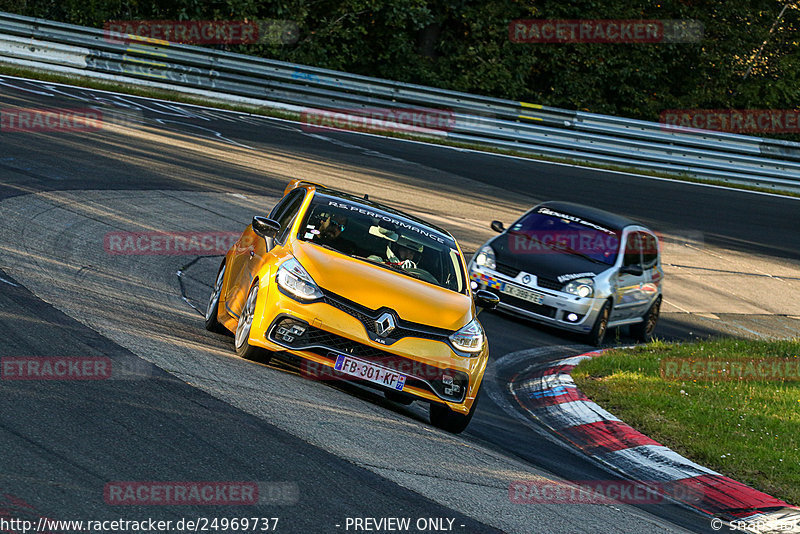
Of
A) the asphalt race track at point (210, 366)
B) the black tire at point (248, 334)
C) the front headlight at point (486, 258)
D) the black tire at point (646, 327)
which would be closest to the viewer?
the asphalt race track at point (210, 366)

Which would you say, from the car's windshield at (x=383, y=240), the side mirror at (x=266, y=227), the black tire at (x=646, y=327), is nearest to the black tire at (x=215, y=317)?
the side mirror at (x=266, y=227)

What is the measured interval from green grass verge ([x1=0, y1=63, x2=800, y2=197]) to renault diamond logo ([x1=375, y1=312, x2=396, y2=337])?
18412 mm

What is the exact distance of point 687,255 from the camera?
68.1 feet

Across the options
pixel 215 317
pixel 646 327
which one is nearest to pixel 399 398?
pixel 215 317

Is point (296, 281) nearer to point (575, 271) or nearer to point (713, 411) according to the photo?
point (713, 411)

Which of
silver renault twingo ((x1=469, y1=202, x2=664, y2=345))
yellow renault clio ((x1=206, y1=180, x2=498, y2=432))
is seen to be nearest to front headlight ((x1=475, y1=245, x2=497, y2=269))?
silver renault twingo ((x1=469, y1=202, x2=664, y2=345))

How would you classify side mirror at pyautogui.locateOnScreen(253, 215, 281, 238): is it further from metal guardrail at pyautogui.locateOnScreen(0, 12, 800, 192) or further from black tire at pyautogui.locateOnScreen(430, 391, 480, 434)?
metal guardrail at pyautogui.locateOnScreen(0, 12, 800, 192)

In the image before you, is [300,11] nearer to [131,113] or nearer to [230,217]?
[131,113]

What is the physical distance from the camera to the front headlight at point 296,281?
25.6 ft

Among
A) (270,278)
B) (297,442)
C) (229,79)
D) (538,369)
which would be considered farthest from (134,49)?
(297,442)

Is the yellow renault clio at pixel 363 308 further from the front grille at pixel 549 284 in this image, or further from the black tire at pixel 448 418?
the front grille at pixel 549 284

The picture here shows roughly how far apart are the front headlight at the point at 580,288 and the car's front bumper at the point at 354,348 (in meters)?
5.82

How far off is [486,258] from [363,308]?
6497 millimetres

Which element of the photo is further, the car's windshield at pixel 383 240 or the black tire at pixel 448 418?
the car's windshield at pixel 383 240
